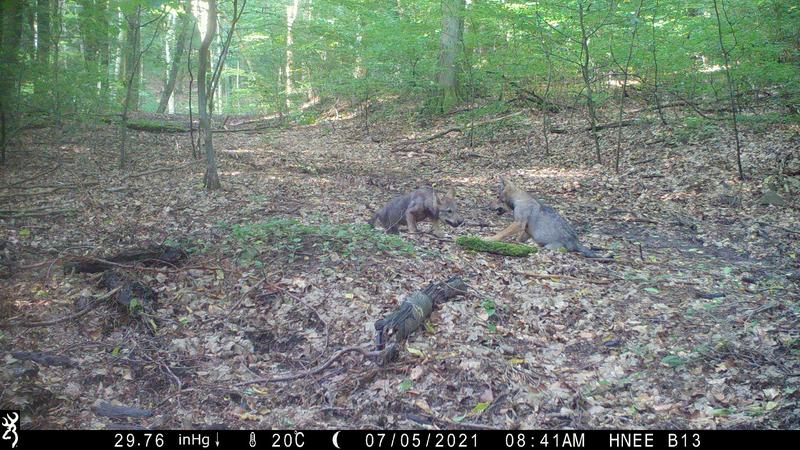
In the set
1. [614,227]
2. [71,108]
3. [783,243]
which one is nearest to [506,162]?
[614,227]

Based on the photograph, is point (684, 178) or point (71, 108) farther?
point (71, 108)

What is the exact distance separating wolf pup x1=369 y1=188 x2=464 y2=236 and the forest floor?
0.36 m

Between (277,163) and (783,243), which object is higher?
(277,163)

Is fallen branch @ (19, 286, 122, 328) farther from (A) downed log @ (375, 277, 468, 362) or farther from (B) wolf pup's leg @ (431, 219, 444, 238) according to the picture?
(B) wolf pup's leg @ (431, 219, 444, 238)

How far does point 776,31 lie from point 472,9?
820 centimetres

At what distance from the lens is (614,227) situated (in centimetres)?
1072

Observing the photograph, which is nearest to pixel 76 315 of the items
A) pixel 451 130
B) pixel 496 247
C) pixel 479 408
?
pixel 479 408

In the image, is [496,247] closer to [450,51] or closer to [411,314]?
[411,314]

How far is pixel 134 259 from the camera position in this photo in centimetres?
741

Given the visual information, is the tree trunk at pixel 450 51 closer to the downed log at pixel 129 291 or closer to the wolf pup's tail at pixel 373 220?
the wolf pup's tail at pixel 373 220

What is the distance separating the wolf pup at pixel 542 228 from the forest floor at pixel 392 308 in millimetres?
368

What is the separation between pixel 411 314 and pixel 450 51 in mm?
15441

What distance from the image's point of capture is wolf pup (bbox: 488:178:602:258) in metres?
9.10
